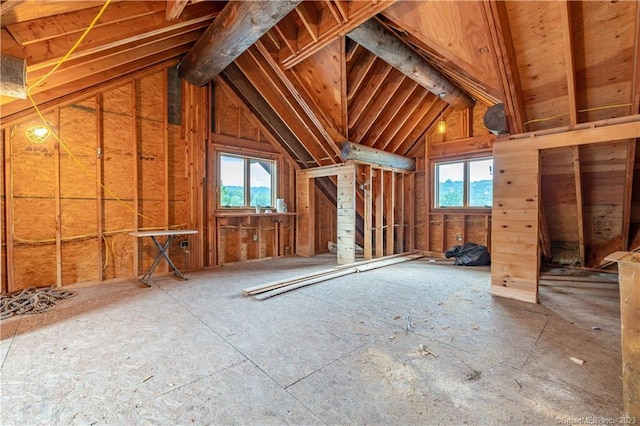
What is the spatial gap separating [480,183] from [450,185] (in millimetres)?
580

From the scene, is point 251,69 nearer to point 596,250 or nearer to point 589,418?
point 589,418

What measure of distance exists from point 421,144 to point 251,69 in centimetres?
391

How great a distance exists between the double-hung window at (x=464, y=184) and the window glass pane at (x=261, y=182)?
3.68 meters

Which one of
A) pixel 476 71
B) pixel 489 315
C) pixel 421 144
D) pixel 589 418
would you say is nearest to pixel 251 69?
pixel 476 71

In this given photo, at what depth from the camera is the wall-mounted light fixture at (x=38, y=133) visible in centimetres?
350

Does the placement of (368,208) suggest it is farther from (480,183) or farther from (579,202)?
(579,202)

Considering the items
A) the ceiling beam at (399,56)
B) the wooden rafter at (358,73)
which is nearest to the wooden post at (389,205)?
the ceiling beam at (399,56)

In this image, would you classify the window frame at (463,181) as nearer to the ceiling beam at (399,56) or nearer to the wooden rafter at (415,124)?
the wooden rafter at (415,124)

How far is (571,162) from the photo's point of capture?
3609 millimetres

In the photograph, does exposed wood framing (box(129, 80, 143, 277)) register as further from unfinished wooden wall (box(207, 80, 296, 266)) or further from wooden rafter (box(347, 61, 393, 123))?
wooden rafter (box(347, 61, 393, 123))

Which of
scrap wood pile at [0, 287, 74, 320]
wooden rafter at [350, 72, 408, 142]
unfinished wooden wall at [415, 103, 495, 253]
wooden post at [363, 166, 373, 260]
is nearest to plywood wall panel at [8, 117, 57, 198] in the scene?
scrap wood pile at [0, 287, 74, 320]

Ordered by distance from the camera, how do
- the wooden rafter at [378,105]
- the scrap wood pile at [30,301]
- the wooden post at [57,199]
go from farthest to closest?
the wooden rafter at [378,105] → the wooden post at [57,199] → the scrap wood pile at [30,301]

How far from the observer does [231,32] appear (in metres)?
3.19

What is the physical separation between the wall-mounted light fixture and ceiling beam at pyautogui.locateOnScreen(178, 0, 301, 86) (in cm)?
203
